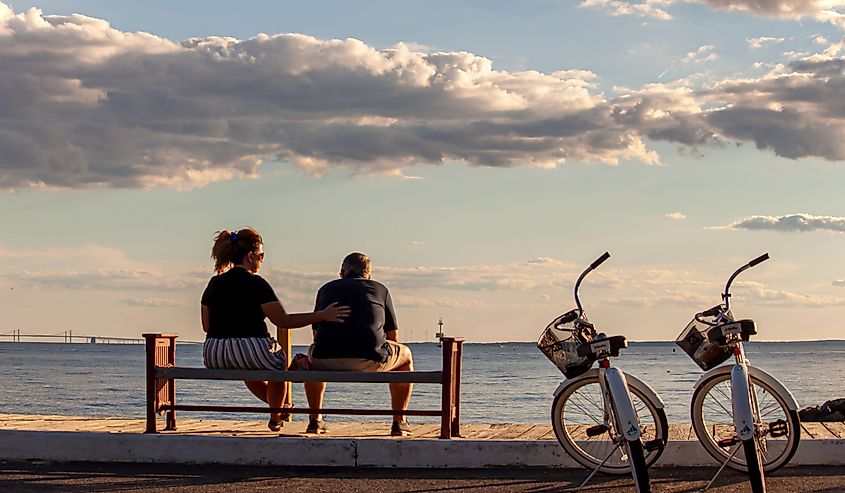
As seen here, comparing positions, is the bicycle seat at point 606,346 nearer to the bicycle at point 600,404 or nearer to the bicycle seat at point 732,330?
the bicycle at point 600,404

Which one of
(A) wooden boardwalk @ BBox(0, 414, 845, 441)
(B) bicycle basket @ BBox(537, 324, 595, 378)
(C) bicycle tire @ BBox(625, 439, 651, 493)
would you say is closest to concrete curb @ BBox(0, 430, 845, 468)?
(A) wooden boardwalk @ BBox(0, 414, 845, 441)

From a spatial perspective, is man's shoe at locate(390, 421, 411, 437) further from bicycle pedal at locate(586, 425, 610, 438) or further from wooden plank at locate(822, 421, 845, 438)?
wooden plank at locate(822, 421, 845, 438)

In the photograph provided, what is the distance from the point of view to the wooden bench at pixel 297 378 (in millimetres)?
9203

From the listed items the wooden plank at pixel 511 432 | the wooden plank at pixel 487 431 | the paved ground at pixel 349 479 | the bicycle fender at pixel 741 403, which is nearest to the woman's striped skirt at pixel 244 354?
the paved ground at pixel 349 479

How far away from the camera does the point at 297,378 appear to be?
9219mm

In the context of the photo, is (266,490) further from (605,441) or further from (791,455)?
(791,455)

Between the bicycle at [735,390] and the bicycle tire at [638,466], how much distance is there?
0.69 meters

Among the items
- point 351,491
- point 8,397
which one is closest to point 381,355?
point 351,491

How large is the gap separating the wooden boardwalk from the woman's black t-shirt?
792 mm

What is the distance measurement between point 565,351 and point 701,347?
0.91m

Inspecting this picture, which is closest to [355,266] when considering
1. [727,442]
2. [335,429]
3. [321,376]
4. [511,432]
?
[321,376]

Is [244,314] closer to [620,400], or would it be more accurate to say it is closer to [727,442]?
[620,400]

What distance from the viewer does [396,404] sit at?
9672 millimetres

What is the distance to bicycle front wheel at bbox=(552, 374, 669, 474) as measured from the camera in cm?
808
